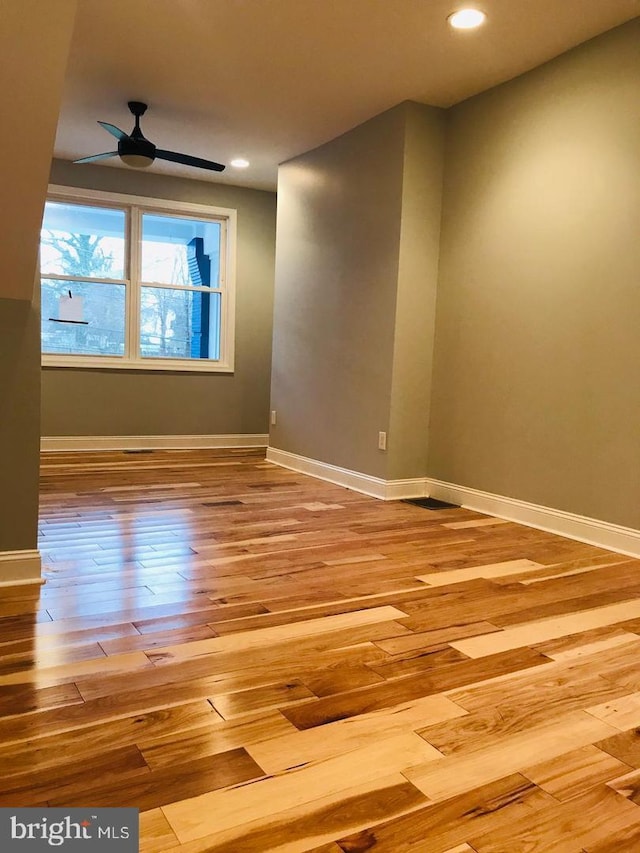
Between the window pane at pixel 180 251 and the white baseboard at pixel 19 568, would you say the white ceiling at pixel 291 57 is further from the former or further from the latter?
the white baseboard at pixel 19 568

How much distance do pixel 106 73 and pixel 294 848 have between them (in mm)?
4011

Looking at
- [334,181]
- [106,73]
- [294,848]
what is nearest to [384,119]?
[334,181]

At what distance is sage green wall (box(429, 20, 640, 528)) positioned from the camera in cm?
308

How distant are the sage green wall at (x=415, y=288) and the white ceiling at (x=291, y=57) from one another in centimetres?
26

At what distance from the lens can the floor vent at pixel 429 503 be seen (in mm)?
4027

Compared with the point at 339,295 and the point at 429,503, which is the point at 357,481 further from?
the point at 339,295

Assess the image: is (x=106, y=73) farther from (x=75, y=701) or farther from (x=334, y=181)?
(x=75, y=701)

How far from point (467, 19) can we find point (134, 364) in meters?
3.96

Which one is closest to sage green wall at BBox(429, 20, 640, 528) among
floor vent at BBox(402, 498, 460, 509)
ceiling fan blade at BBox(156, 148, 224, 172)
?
floor vent at BBox(402, 498, 460, 509)

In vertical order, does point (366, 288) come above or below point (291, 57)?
below

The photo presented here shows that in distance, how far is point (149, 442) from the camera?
6.10 metres

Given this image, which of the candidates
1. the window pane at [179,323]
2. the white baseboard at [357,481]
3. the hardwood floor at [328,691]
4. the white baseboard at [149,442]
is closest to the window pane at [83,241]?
the window pane at [179,323]

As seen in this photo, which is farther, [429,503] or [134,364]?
[134,364]

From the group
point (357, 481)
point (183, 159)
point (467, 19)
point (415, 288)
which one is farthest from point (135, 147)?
point (357, 481)
